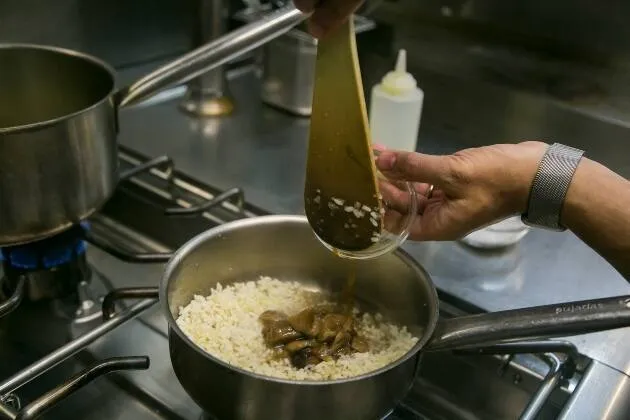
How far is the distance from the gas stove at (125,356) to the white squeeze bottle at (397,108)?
0.73 feet

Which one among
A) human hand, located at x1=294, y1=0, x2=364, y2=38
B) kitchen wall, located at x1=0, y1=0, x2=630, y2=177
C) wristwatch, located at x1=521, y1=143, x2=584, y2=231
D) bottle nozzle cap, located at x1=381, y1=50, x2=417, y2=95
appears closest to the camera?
human hand, located at x1=294, y1=0, x2=364, y2=38

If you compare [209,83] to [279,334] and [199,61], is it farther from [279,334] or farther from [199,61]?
[279,334]

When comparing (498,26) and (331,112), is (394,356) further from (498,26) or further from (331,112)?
(498,26)

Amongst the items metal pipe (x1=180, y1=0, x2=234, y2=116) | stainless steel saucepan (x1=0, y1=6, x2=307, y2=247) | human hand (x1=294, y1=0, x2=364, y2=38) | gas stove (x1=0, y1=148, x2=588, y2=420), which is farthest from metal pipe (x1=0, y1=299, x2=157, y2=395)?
metal pipe (x1=180, y1=0, x2=234, y2=116)

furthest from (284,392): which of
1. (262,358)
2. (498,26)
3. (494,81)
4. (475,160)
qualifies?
(498,26)

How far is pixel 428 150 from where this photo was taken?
1.10 m

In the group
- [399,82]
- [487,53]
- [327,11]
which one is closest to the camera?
[327,11]

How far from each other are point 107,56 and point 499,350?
82cm

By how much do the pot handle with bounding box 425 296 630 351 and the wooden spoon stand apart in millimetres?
120

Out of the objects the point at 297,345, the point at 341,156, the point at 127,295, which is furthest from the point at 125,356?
the point at 341,156

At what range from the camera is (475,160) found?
2.23 ft

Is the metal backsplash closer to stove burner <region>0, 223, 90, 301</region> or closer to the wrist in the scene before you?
stove burner <region>0, 223, 90, 301</region>

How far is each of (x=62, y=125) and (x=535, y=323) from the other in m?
0.46

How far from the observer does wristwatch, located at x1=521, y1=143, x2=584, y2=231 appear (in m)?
0.65
